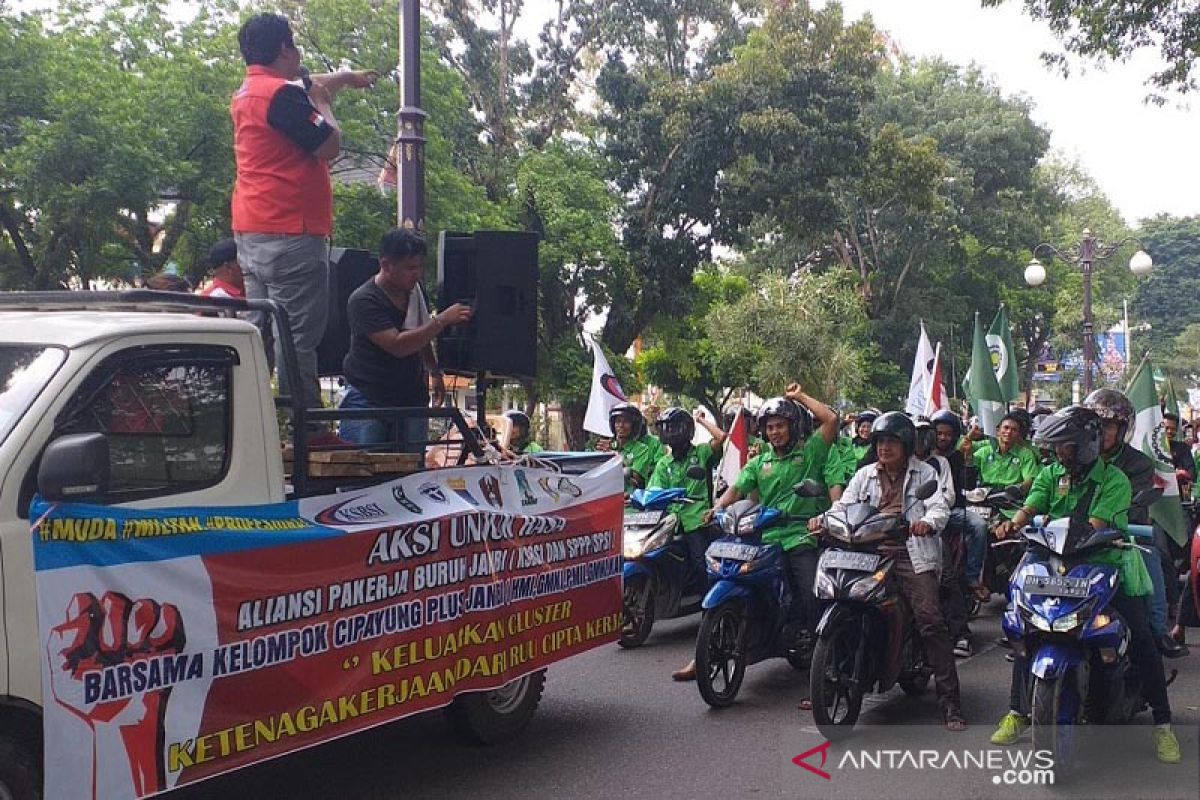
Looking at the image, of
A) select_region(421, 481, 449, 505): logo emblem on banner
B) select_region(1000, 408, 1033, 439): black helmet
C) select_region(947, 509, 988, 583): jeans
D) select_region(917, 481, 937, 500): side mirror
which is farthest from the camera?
select_region(1000, 408, 1033, 439): black helmet

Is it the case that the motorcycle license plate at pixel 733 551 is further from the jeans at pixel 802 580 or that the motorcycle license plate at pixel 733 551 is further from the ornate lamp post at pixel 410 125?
the ornate lamp post at pixel 410 125

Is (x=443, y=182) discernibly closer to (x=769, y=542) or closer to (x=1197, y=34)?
(x=1197, y=34)

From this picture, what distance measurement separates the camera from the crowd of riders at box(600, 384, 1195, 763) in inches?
225

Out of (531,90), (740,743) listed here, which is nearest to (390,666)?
(740,743)

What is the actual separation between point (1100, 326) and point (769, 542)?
53459 millimetres

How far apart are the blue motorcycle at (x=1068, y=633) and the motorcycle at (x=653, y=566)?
10.5ft

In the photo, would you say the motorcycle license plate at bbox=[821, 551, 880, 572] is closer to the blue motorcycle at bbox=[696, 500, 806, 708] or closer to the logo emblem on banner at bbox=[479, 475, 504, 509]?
the blue motorcycle at bbox=[696, 500, 806, 708]

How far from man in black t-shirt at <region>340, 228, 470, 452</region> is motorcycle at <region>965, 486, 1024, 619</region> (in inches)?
182

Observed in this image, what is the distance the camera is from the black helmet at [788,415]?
7.33 m

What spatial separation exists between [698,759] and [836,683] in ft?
2.85

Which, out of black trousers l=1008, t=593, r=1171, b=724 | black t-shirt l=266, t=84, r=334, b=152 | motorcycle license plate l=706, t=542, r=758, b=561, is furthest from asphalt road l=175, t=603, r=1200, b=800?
black t-shirt l=266, t=84, r=334, b=152

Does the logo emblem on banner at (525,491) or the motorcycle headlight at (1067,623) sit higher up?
the logo emblem on banner at (525,491)

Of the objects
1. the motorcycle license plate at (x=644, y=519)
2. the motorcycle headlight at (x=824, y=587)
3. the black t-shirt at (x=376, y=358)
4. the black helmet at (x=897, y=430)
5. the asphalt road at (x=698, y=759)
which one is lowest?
the asphalt road at (x=698, y=759)

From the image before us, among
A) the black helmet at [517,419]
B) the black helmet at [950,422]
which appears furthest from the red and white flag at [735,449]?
the black helmet at [517,419]
